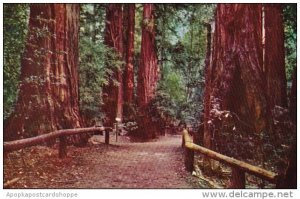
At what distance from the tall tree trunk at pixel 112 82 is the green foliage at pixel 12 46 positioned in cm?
128

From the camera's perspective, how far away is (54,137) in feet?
18.8

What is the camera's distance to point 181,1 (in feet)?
20.5

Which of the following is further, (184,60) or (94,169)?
(184,60)

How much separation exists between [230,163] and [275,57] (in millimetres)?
1586

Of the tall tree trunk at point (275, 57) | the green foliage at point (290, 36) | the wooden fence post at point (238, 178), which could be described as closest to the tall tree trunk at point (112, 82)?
the wooden fence post at point (238, 178)

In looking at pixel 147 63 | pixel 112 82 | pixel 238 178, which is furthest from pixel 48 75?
pixel 238 178

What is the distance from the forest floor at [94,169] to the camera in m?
5.73

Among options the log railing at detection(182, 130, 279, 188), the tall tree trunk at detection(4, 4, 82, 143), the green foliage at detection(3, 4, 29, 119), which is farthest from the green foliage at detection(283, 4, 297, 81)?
the green foliage at detection(3, 4, 29, 119)

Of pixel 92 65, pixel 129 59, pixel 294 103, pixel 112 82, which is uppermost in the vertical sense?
pixel 129 59

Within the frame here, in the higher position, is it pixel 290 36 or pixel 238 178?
pixel 290 36

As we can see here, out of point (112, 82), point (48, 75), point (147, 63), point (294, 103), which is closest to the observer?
point (294, 103)

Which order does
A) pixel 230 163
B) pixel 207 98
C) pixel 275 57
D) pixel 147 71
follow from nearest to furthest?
pixel 230 163, pixel 275 57, pixel 207 98, pixel 147 71

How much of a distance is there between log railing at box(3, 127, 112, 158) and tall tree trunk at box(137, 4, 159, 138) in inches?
23.3

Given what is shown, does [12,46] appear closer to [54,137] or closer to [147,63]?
[54,137]
